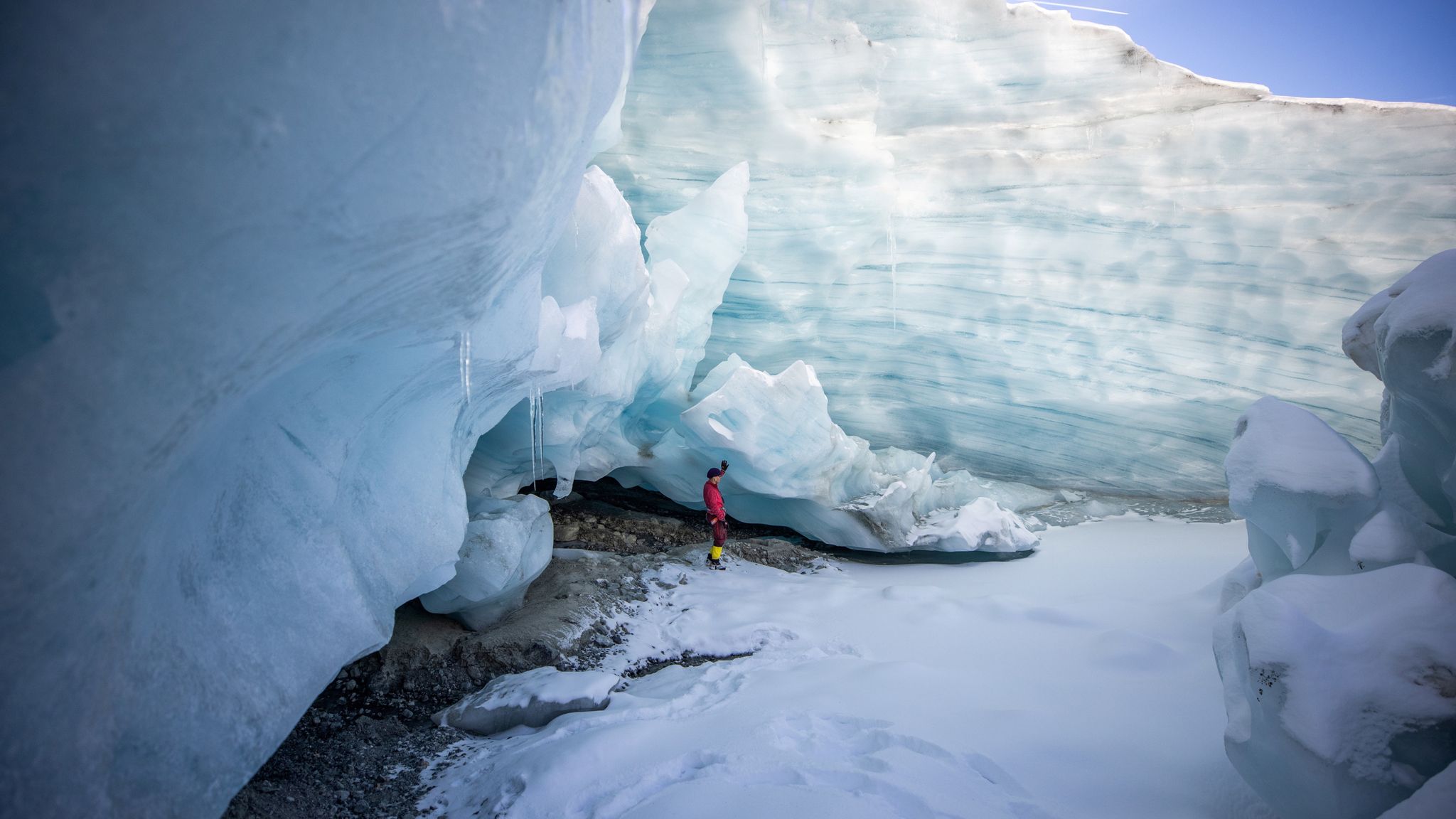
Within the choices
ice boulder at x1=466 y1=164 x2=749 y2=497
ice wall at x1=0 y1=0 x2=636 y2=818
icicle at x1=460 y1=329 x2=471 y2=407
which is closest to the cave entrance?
ice boulder at x1=466 y1=164 x2=749 y2=497

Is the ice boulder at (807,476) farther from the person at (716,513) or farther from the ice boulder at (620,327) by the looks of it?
the ice boulder at (620,327)

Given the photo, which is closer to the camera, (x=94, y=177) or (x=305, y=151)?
(x=94, y=177)

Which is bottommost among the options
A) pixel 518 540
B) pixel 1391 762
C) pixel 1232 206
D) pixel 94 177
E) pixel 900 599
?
pixel 900 599

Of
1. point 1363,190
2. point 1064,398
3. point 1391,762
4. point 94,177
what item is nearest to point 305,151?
point 94,177

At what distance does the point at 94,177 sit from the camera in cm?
114

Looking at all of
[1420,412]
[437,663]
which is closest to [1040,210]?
[1420,412]

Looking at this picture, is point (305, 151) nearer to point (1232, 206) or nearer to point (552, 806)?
point (552, 806)

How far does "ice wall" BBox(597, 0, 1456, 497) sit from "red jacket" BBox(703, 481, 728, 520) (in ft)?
5.02

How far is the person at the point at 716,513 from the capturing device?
4.95 meters

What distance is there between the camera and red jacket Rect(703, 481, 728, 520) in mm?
5133

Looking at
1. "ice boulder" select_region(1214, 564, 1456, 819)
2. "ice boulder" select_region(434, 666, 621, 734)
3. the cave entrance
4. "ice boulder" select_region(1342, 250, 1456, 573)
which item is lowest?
the cave entrance

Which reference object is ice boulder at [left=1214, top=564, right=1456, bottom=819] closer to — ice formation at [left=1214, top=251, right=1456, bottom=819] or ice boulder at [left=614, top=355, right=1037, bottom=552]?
ice formation at [left=1214, top=251, right=1456, bottom=819]

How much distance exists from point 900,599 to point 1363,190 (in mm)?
4471

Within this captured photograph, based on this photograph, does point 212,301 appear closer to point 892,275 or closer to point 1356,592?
point 1356,592
